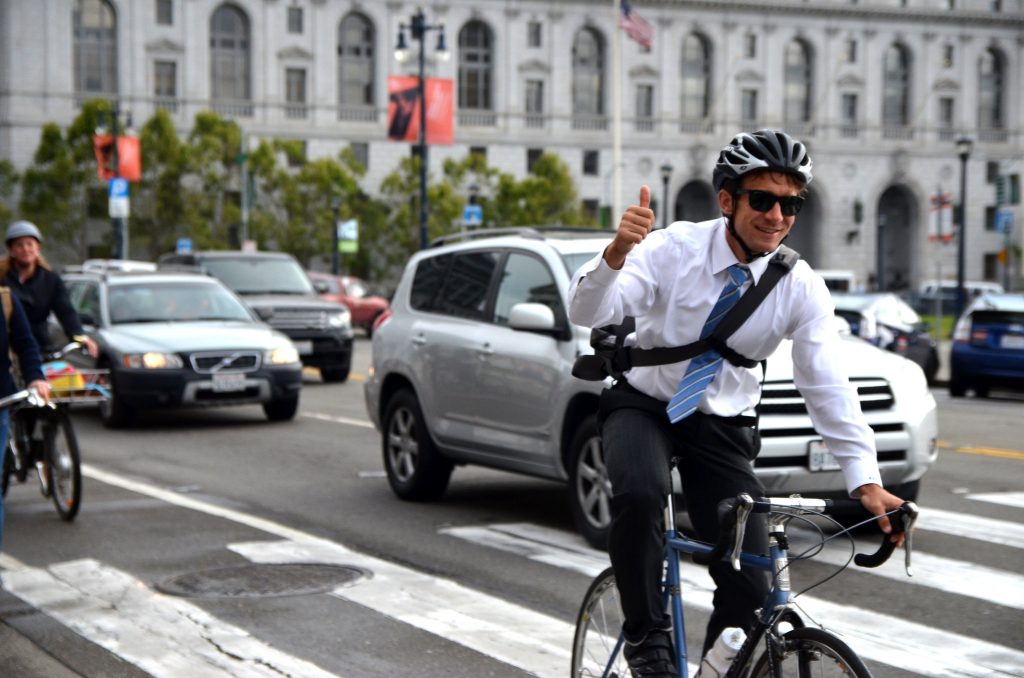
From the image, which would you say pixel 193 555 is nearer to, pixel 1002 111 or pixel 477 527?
pixel 477 527

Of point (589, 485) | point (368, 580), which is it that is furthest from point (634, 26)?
point (368, 580)

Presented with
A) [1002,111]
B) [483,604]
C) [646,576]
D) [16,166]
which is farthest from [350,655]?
[1002,111]

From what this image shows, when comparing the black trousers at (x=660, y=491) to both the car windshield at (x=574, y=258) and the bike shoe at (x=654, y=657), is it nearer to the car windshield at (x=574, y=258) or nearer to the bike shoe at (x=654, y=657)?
the bike shoe at (x=654, y=657)

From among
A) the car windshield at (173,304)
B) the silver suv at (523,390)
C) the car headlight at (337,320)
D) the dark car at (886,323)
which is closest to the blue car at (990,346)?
the dark car at (886,323)

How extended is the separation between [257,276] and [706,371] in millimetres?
19650

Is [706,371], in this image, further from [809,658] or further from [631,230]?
[809,658]

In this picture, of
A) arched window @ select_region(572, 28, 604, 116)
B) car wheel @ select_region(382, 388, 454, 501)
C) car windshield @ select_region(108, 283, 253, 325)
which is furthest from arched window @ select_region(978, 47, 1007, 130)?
car wheel @ select_region(382, 388, 454, 501)

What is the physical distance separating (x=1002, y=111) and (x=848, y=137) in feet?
36.5

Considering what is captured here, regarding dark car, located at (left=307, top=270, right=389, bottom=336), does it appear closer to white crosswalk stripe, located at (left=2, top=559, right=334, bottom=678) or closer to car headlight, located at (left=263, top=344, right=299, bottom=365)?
car headlight, located at (left=263, top=344, right=299, bottom=365)

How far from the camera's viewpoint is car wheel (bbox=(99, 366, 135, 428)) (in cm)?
1567

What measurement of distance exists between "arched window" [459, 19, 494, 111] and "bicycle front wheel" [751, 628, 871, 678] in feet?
253

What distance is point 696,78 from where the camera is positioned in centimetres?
8350

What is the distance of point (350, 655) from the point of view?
6195 millimetres

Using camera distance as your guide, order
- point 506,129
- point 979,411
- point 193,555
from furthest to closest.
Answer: point 506,129
point 979,411
point 193,555
